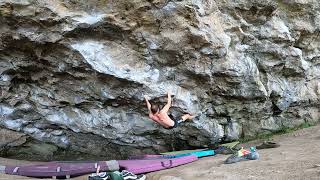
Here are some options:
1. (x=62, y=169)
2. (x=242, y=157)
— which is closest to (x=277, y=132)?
(x=242, y=157)

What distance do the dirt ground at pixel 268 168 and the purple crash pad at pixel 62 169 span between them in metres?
0.28

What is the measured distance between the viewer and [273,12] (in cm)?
1025

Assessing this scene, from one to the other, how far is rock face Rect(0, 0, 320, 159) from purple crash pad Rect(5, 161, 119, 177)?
170 centimetres

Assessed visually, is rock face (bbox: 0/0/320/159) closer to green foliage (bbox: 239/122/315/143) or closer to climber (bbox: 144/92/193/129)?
green foliage (bbox: 239/122/315/143)

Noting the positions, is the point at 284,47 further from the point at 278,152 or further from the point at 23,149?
the point at 23,149

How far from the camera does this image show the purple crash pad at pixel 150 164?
8.23m

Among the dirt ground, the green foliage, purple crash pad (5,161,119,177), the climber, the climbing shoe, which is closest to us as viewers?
the dirt ground

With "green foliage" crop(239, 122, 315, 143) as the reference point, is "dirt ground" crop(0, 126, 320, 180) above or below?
below

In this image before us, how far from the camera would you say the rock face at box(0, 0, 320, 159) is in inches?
345

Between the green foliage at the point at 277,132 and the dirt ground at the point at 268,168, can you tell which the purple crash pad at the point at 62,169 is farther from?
the green foliage at the point at 277,132

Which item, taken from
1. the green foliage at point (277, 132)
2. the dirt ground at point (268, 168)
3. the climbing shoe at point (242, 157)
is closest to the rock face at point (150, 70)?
the green foliage at point (277, 132)

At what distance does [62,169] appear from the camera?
28.3ft

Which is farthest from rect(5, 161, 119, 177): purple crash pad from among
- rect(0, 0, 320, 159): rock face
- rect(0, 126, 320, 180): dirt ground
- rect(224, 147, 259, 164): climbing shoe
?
rect(224, 147, 259, 164): climbing shoe

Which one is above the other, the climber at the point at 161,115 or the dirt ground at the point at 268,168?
the climber at the point at 161,115
